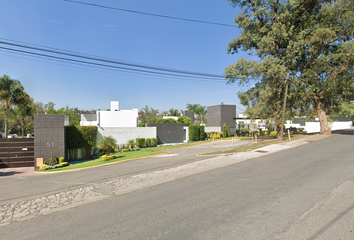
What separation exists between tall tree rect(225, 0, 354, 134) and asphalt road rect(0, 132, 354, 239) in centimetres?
1372

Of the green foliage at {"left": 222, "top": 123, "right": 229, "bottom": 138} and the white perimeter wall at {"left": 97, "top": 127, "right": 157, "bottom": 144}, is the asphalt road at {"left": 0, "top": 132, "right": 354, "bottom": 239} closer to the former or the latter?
the white perimeter wall at {"left": 97, "top": 127, "right": 157, "bottom": 144}

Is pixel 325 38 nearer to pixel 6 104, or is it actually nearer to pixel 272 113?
pixel 272 113

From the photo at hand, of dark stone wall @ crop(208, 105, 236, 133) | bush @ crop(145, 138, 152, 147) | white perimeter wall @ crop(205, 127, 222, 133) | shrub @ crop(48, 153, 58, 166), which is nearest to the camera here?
shrub @ crop(48, 153, 58, 166)

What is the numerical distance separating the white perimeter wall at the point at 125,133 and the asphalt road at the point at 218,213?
16.8 meters

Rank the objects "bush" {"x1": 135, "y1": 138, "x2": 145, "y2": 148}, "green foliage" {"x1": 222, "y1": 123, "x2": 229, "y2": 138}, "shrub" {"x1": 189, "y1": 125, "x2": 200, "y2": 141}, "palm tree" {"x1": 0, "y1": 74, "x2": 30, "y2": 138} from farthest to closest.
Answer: "green foliage" {"x1": 222, "y1": 123, "x2": 229, "y2": 138} < "shrub" {"x1": 189, "y1": 125, "x2": 200, "y2": 141} < "bush" {"x1": 135, "y1": 138, "x2": 145, "y2": 148} < "palm tree" {"x1": 0, "y1": 74, "x2": 30, "y2": 138}

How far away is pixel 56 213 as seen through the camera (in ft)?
18.4

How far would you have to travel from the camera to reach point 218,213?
498cm

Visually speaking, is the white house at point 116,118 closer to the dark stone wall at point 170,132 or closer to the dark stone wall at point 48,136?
the dark stone wall at point 170,132

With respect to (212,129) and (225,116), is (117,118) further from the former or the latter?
(225,116)

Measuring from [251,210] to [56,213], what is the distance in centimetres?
497

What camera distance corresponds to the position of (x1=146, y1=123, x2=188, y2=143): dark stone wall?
97.9 feet

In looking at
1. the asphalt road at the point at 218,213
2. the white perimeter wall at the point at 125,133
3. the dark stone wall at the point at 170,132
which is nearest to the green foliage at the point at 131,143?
the white perimeter wall at the point at 125,133

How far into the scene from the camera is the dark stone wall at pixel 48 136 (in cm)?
1630

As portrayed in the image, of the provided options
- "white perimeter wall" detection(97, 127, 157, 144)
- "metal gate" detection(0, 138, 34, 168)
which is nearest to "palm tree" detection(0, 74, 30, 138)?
"metal gate" detection(0, 138, 34, 168)
